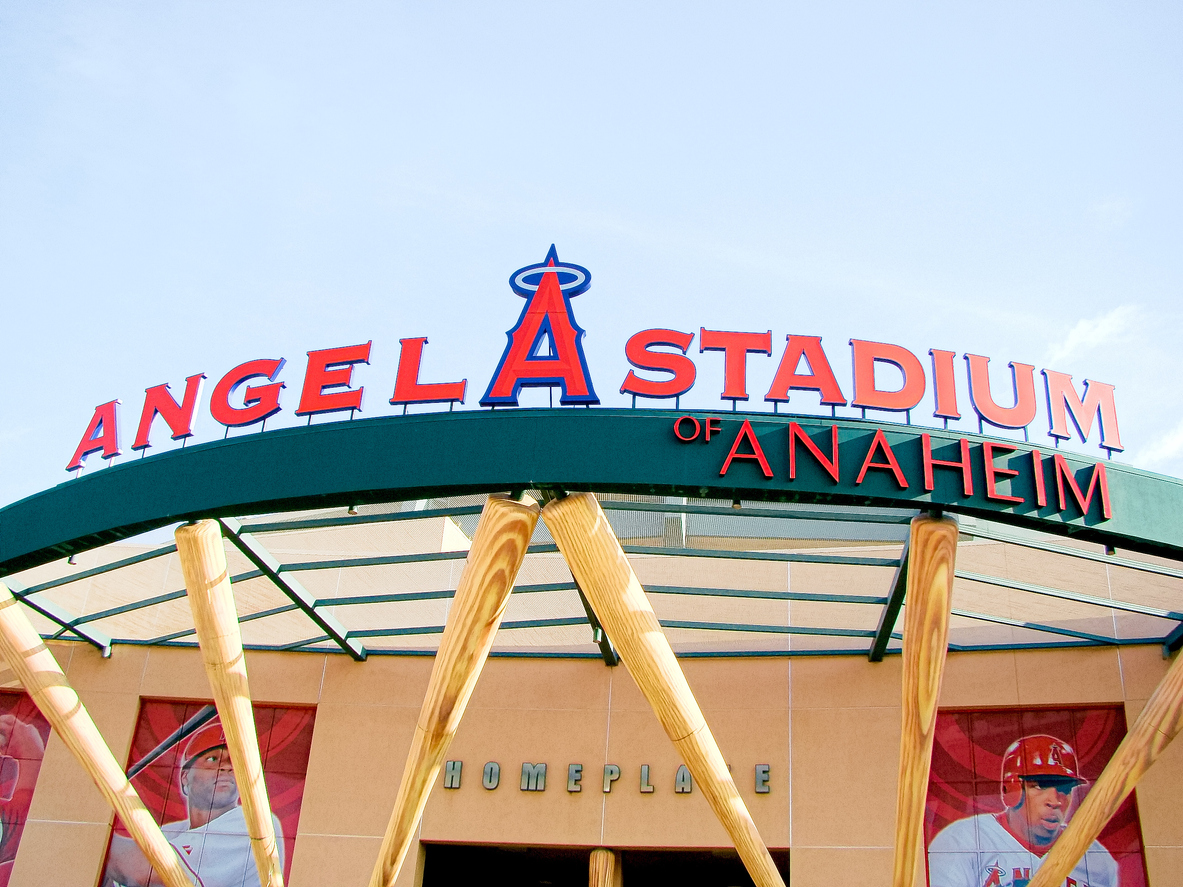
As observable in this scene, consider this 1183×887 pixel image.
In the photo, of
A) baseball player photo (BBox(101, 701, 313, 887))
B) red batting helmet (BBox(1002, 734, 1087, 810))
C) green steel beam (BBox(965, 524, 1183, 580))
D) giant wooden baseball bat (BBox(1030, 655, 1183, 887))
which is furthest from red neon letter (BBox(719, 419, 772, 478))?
baseball player photo (BBox(101, 701, 313, 887))

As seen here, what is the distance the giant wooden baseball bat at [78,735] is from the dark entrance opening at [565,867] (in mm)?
6484

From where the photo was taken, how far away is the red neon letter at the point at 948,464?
50.2 feet

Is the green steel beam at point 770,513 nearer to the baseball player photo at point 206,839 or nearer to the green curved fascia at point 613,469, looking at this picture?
the green curved fascia at point 613,469

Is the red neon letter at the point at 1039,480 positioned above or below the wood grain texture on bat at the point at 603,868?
above

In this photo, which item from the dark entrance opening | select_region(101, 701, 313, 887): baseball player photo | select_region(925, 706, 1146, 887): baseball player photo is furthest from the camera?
the dark entrance opening

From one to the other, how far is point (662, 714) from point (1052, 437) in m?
7.38

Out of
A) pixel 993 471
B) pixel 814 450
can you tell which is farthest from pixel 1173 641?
pixel 814 450

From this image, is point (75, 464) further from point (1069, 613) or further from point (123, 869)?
point (1069, 613)

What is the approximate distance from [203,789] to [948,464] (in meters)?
18.1

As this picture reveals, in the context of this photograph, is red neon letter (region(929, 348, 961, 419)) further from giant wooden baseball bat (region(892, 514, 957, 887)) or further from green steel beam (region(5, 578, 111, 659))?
green steel beam (region(5, 578, 111, 659))

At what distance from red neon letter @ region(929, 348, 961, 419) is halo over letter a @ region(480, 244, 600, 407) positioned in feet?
17.1

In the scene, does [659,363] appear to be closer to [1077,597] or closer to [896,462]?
[896,462]

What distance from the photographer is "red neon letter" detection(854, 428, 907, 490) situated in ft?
50.2

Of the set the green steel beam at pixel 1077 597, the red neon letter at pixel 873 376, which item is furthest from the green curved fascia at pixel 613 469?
the green steel beam at pixel 1077 597
